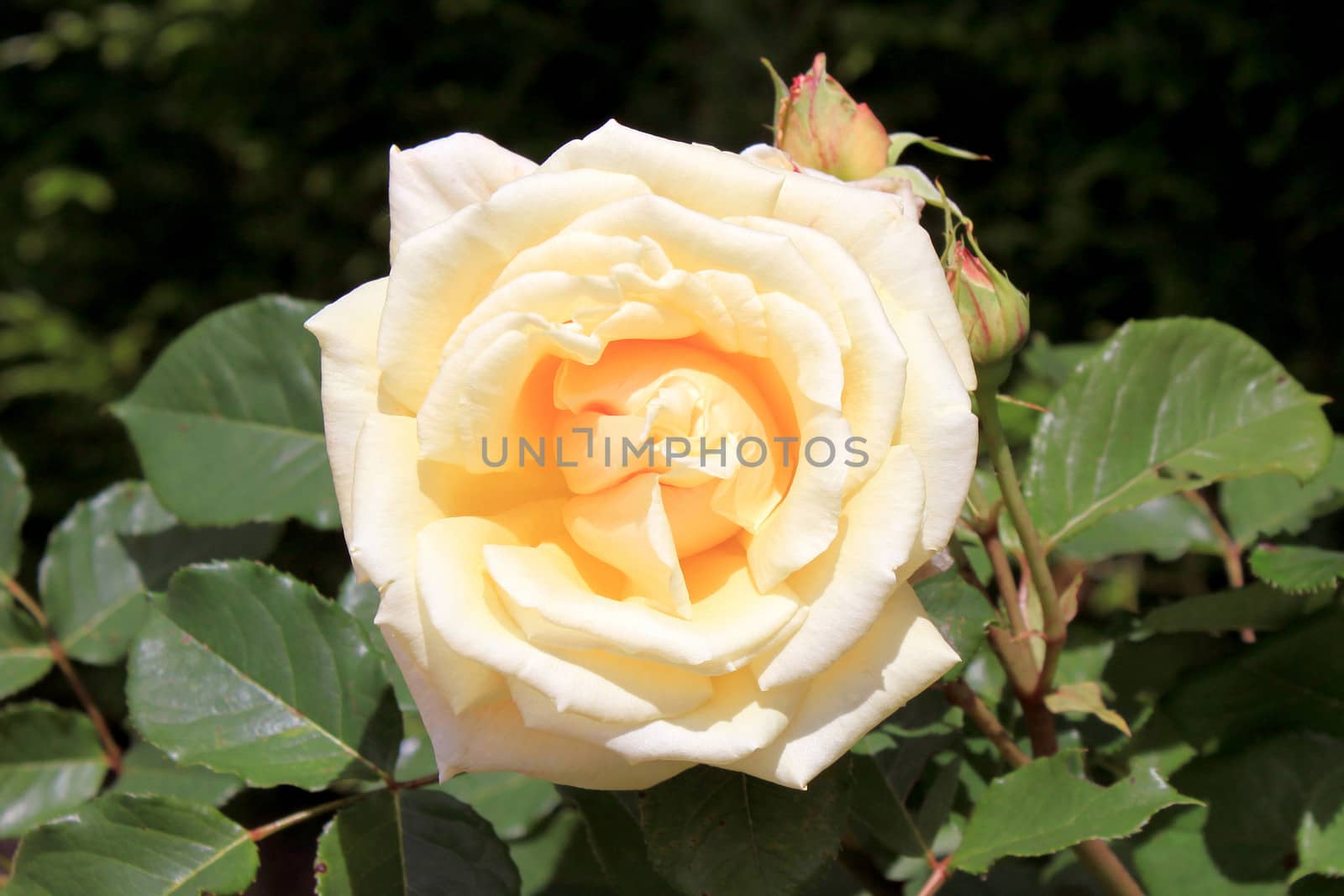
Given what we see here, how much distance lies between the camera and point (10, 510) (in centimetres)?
111

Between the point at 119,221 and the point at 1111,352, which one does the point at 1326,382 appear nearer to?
the point at 1111,352

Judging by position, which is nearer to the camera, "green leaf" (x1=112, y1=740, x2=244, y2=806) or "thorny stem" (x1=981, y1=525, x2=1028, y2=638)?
"thorny stem" (x1=981, y1=525, x2=1028, y2=638)

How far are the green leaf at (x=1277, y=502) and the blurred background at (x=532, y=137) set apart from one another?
1.35 m

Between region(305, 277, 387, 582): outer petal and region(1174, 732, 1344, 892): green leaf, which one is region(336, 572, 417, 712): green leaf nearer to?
region(305, 277, 387, 582): outer petal

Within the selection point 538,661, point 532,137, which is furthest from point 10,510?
point 532,137

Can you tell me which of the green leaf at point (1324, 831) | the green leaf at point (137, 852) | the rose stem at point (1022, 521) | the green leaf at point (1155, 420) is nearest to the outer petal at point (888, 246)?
the rose stem at point (1022, 521)

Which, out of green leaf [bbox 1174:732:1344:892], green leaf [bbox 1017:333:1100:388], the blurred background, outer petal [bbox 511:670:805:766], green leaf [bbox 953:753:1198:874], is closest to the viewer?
outer petal [bbox 511:670:805:766]

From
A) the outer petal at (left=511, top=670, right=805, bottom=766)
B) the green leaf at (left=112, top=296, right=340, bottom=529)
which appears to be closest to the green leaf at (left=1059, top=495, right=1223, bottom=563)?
the outer petal at (left=511, top=670, right=805, bottom=766)

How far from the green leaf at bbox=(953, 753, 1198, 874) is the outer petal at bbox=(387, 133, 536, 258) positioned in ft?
1.58

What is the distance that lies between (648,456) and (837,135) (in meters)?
0.27

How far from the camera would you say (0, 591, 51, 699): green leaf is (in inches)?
40.4

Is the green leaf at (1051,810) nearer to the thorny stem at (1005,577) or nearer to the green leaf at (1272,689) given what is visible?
the thorny stem at (1005,577)

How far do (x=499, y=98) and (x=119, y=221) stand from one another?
1334 mm

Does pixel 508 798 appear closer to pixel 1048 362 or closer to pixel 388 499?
pixel 388 499
